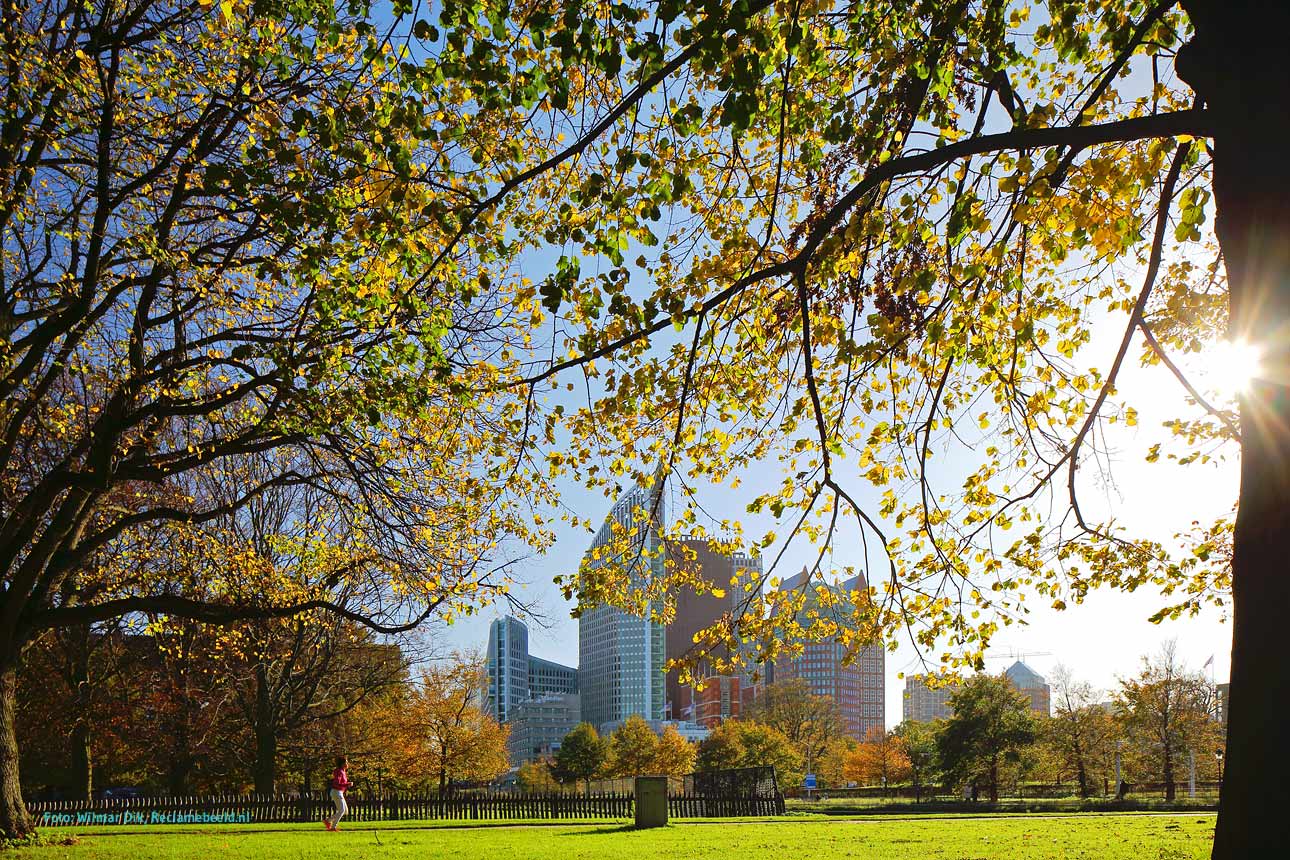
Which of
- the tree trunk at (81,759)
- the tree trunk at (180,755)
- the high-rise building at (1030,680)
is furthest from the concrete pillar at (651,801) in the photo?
the high-rise building at (1030,680)

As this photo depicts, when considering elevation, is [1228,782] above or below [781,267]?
below

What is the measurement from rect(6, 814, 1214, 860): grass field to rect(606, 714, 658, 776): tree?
1569 inches

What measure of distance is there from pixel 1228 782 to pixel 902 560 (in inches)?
152

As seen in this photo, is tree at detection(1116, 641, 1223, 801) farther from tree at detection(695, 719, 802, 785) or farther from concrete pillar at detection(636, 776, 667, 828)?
concrete pillar at detection(636, 776, 667, 828)

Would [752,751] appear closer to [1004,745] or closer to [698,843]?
[1004,745]

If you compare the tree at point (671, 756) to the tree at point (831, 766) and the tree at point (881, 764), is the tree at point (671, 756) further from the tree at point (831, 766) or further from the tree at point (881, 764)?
the tree at point (881, 764)

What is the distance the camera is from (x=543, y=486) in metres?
8.98

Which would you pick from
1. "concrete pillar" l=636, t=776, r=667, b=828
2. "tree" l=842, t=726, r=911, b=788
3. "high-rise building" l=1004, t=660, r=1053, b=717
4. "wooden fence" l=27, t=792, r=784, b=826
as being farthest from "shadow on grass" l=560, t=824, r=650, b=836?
"high-rise building" l=1004, t=660, r=1053, b=717

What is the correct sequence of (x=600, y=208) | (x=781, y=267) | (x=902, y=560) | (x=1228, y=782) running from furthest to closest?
(x=902, y=560)
(x=600, y=208)
(x=781, y=267)
(x=1228, y=782)

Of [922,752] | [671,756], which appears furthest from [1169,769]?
[671,756]

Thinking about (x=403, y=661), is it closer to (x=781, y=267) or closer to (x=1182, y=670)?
(x=781, y=267)

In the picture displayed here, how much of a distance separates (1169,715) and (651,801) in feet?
120

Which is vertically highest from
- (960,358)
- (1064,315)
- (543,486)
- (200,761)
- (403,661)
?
(1064,315)

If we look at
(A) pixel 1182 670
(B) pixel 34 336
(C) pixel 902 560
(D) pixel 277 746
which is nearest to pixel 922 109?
(C) pixel 902 560
